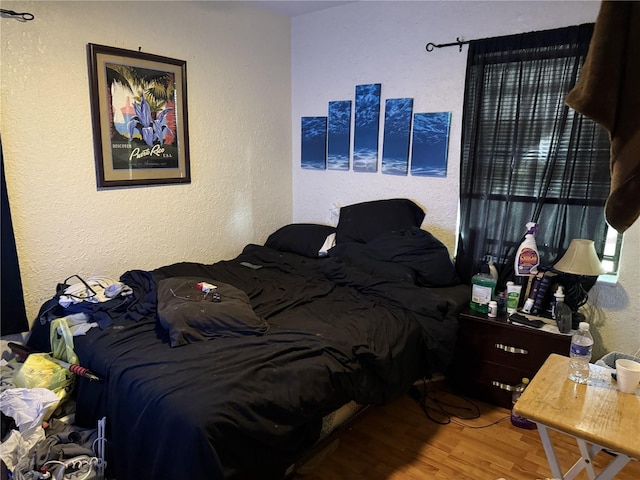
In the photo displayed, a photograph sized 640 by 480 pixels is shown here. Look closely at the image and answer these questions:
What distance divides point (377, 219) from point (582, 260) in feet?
4.07

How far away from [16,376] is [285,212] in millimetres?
2236

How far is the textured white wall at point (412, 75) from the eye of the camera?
7.79 feet

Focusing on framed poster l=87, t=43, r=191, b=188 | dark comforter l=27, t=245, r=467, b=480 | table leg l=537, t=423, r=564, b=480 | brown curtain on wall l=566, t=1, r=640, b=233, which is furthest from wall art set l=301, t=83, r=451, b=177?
brown curtain on wall l=566, t=1, r=640, b=233

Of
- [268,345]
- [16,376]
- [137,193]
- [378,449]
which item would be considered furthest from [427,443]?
[137,193]

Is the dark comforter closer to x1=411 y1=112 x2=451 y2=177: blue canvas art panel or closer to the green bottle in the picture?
the green bottle

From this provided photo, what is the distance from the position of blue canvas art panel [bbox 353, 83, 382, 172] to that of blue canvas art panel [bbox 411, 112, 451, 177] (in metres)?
0.30

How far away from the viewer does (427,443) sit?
216cm

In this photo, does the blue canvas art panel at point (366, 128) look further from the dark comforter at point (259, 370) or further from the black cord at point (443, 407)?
the black cord at point (443, 407)

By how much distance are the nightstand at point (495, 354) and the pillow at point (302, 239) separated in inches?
44.7

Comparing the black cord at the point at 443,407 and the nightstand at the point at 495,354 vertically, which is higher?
the nightstand at the point at 495,354

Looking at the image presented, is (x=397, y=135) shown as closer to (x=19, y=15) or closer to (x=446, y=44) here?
(x=446, y=44)

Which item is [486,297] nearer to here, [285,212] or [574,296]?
[574,296]

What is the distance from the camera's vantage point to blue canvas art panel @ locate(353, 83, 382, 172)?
3.09 metres

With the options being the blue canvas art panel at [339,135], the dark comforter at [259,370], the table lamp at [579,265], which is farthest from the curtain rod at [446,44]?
the dark comforter at [259,370]
